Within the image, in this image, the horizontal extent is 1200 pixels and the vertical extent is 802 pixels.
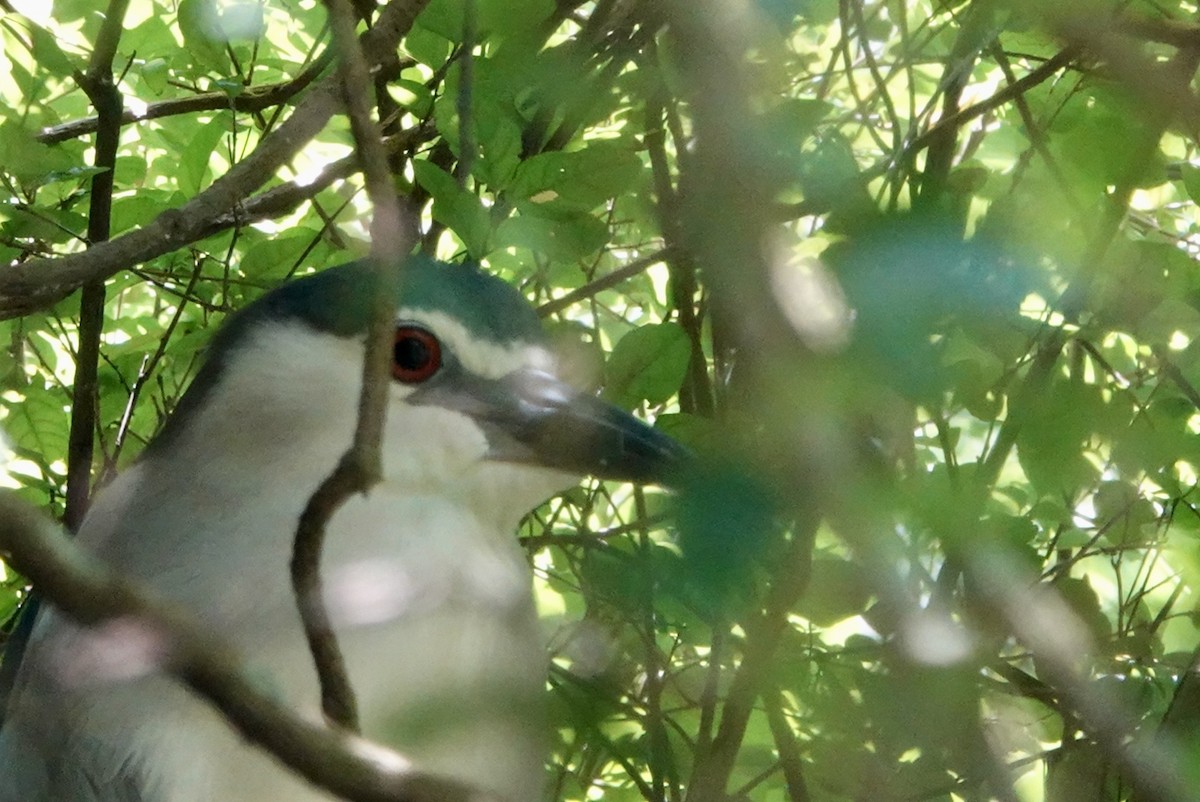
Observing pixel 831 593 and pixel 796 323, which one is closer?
pixel 796 323

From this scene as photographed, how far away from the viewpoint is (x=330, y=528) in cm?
201

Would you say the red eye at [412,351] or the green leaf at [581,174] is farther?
the red eye at [412,351]

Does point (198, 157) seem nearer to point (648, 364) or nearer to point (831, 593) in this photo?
point (648, 364)

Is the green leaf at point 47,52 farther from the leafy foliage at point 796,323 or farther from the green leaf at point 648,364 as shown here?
the green leaf at point 648,364

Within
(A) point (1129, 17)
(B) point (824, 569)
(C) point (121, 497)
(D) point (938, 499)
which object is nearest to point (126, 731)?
(C) point (121, 497)

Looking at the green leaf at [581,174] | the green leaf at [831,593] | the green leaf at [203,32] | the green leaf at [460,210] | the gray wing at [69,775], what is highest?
the green leaf at [203,32]

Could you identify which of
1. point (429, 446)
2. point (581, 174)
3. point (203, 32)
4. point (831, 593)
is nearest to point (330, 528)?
point (429, 446)

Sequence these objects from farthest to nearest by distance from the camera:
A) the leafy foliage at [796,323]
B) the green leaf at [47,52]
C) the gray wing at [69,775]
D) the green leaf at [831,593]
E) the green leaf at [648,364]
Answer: the green leaf at [47,52] < the green leaf at [648,364] < the gray wing at [69,775] < the green leaf at [831,593] < the leafy foliage at [796,323]

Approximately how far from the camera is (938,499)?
3.34ft

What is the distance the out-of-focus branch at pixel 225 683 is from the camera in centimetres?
89

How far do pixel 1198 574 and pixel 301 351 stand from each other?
49.1 inches

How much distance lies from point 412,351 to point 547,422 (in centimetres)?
21

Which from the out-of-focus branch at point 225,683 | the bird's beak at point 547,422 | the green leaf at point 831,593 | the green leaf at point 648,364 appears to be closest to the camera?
the out-of-focus branch at point 225,683

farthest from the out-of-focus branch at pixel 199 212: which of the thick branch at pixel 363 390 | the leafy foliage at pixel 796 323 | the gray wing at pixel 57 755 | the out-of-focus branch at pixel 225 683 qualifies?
the out-of-focus branch at pixel 225 683
